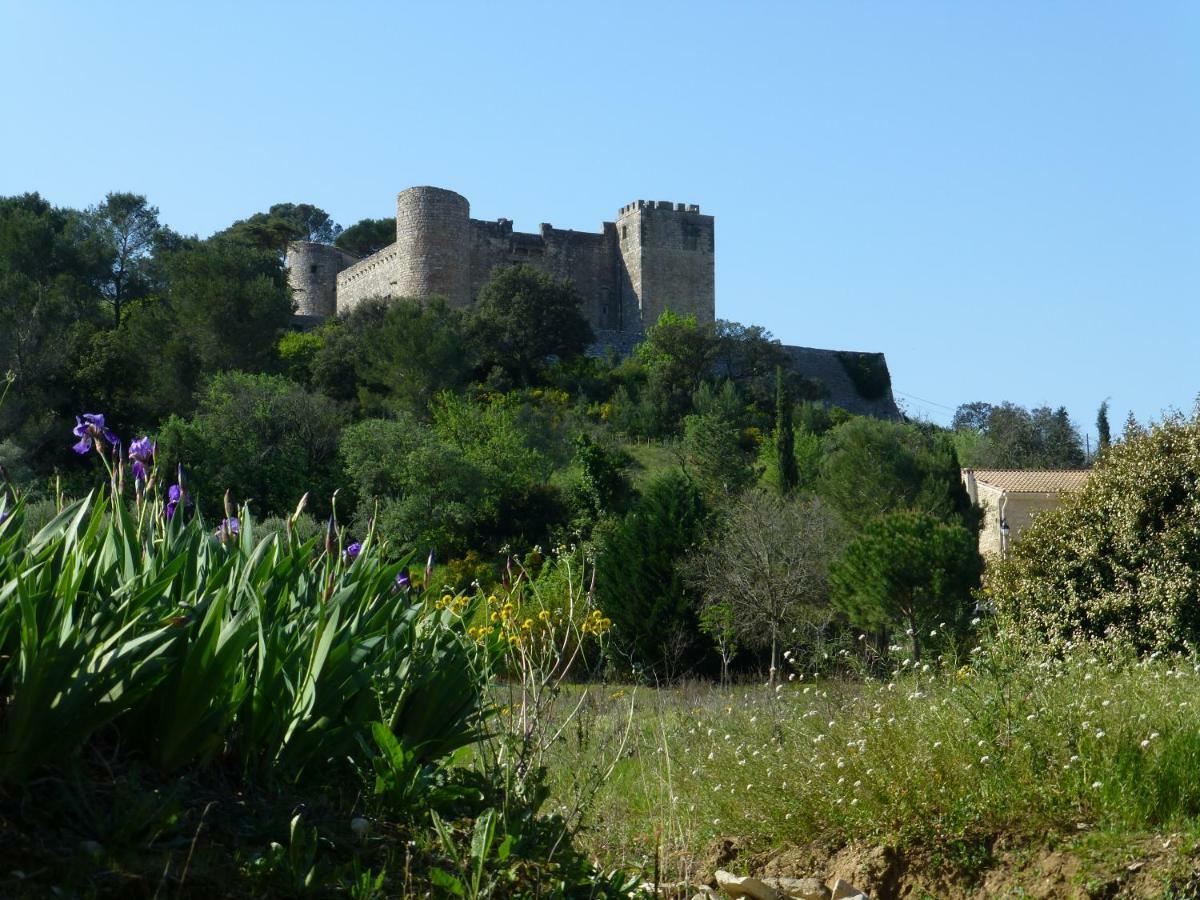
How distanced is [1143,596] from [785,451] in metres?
23.1

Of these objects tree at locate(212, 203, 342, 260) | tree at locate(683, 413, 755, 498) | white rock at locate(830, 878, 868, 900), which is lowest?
white rock at locate(830, 878, 868, 900)

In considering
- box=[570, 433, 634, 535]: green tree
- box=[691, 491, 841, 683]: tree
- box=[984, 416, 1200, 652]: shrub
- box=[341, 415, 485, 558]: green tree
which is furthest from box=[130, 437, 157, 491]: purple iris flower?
box=[570, 433, 634, 535]: green tree

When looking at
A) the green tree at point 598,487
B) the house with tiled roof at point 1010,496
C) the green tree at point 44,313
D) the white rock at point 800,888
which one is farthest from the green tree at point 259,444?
the white rock at point 800,888

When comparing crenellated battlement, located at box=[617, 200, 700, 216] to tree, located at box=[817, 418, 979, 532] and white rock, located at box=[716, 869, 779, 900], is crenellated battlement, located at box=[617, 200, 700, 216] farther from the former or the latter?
white rock, located at box=[716, 869, 779, 900]

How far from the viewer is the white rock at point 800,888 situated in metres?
3.93

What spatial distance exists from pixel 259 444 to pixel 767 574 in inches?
517

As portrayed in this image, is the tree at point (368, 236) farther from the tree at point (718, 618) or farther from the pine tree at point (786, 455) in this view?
the tree at point (718, 618)

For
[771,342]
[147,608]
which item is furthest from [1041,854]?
[771,342]

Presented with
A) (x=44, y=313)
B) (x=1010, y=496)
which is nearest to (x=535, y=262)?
(x=44, y=313)

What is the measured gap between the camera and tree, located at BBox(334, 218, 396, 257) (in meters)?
65.8

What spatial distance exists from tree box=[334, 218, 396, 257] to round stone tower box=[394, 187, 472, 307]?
59.1 ft

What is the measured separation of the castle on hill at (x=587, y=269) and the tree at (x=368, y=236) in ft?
38.0

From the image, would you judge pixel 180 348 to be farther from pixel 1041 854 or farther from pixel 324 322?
pixel 1041 854

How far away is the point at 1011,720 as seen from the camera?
4.30 meters
